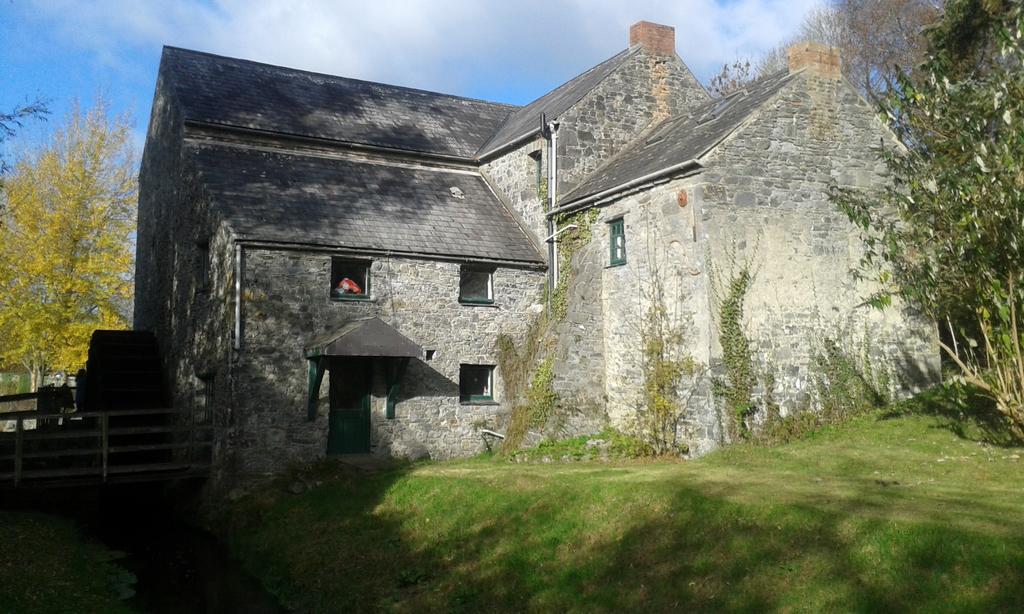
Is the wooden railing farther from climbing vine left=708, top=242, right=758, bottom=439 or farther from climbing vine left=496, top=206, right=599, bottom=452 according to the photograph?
climbing vine left=708, top=242, right=758, bottom=439

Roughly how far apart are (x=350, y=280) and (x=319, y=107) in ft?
20.8

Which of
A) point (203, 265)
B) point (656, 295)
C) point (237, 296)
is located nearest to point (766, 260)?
point (656, 295)

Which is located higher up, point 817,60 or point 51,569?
point 817,60

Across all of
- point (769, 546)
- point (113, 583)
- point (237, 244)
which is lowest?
point (113, 583)

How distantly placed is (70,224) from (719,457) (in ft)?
67.5

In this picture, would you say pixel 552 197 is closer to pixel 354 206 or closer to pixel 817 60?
pixel 354 206

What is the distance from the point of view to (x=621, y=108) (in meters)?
19.3

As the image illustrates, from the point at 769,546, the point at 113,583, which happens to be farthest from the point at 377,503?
the point at 769,546

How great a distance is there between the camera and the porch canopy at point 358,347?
15.2 m

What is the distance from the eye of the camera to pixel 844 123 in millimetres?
16188

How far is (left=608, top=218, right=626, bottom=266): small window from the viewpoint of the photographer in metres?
16.5

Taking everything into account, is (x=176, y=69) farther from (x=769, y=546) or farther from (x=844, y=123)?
(x=769, y=546)

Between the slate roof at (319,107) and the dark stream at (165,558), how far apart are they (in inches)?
323

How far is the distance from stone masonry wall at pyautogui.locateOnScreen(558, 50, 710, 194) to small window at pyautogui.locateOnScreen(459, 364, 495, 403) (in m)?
4.16
